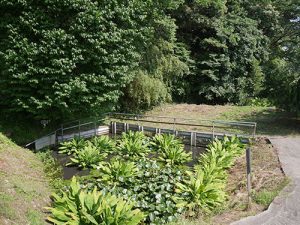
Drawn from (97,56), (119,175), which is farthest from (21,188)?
(97,56)

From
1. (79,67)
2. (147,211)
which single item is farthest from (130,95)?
(147,211)

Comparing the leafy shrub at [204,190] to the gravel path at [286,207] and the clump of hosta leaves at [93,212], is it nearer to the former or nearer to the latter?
the gravel path at [286,207]

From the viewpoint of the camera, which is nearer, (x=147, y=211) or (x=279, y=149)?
(x=147, y=211)

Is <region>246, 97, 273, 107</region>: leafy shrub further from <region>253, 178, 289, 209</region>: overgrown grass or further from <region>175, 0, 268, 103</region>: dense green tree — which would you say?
<region>253, 178, 289, 209</region>: overgrown grass

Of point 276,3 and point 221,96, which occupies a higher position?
point 276,3

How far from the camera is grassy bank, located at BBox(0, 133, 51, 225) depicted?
24.8 feet

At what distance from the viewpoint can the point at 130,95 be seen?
2036 centimetres

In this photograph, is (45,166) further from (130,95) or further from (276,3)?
(276,3)

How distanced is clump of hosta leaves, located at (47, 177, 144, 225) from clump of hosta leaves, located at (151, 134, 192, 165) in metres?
5.12

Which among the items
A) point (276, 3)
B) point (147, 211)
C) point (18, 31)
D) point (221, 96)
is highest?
point (276, 3)

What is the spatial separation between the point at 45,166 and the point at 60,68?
3.81 m

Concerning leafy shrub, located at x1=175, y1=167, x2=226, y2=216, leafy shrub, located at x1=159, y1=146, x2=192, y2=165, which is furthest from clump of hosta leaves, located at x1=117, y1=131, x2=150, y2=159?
leafy shrub, located at x1=175, y1=167, x2=226, y2=216

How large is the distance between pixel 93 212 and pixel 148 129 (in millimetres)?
10269

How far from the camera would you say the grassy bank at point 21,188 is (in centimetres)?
757
